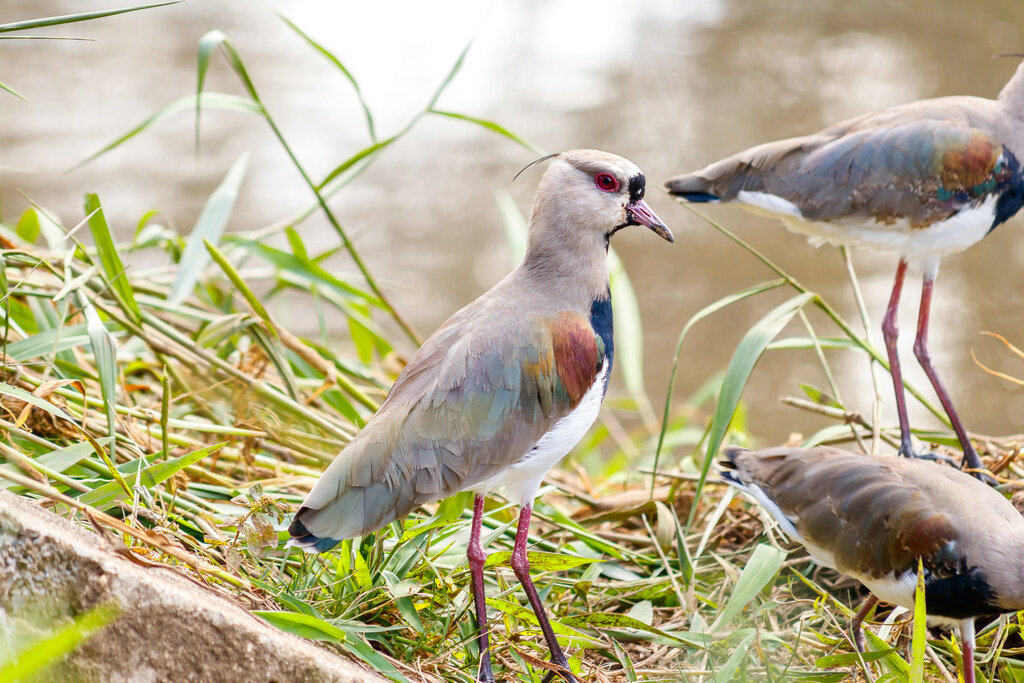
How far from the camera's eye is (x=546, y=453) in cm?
271

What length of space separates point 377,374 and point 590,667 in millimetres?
2097

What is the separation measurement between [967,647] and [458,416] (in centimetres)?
147

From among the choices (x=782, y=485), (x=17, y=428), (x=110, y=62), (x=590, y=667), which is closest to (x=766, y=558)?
(x=782, y=485)

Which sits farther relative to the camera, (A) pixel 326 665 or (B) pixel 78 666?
(A) pixel 326 665

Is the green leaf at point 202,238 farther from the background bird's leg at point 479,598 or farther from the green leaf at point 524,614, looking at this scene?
the green leaf at point 524,614

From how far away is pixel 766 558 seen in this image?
115 inches

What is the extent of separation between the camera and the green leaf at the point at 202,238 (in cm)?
379

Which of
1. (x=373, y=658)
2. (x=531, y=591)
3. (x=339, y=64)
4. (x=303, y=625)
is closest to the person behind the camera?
(x=303, y=625)

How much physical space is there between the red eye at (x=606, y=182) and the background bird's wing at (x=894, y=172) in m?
1.02

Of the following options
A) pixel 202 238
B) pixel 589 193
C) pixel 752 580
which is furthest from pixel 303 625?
pixel 202 238

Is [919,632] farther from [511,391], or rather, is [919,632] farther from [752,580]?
[511,391]

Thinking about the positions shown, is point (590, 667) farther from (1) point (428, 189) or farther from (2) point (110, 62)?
(2) point (110, 62)

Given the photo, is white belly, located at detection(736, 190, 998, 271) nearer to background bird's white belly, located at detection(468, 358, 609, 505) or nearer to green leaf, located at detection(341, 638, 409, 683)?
background bird's white belly, located at detection(468, 358, 609, 505)

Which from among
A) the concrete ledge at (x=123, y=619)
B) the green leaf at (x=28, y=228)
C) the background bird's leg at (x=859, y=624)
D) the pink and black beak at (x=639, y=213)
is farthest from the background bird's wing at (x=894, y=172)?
the green leaf at (x=28, y=228)
